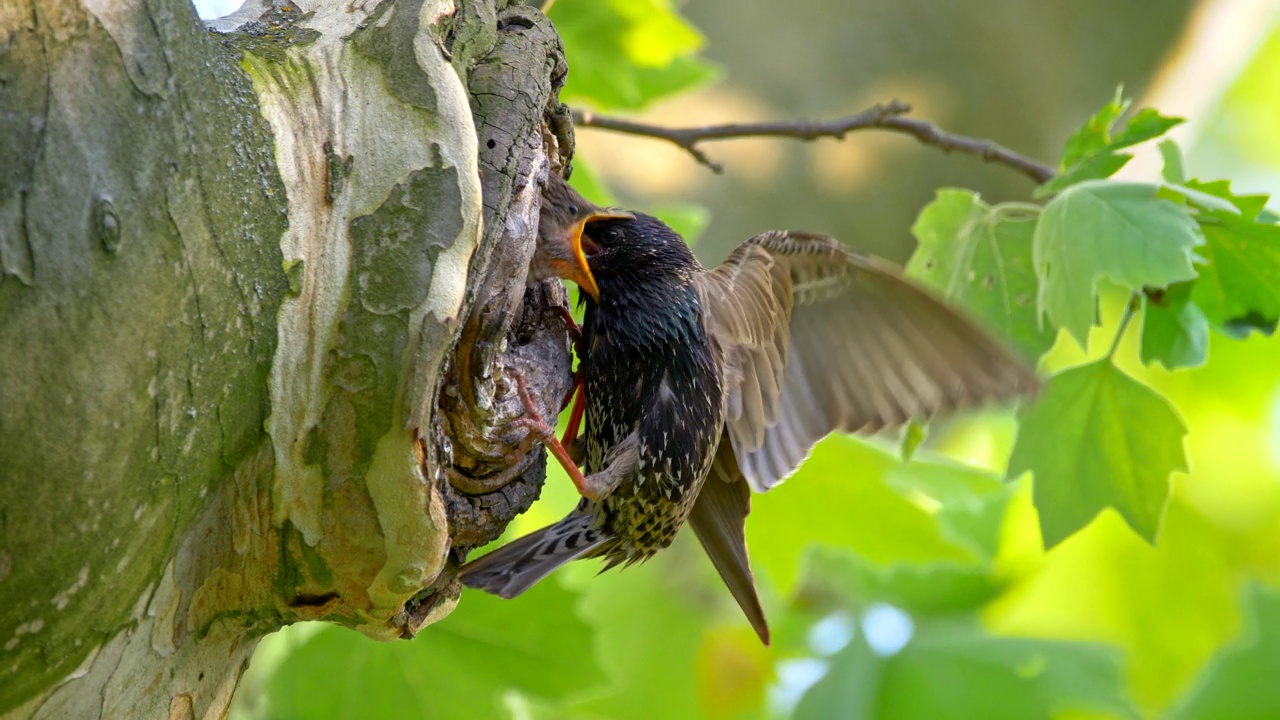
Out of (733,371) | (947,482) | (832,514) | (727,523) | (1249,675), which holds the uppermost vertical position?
(733,371)

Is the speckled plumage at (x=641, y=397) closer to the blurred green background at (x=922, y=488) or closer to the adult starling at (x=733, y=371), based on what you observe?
the adult starling at (x=733, y=371)

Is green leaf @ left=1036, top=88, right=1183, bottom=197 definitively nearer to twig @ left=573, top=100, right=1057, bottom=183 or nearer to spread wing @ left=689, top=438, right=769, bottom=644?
twig @ left=573, top=100, right=1057, bottom=183

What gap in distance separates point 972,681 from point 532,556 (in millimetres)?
1405

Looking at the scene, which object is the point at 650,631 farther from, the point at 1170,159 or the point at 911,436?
the point at 1170,159

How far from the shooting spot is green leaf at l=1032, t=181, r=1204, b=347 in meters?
1.53

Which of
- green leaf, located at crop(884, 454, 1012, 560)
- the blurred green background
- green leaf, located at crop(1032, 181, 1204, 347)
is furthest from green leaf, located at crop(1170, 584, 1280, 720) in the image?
green leaf, located at crop(1032, 181, 1204, 347)

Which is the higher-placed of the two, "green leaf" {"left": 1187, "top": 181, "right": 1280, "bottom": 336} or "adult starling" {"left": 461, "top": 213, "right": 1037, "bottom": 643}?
"green leaf" {"left": 1187, "top": 181, "right": 1280, "bottom": 336}

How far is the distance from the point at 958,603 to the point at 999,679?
0.41 metres

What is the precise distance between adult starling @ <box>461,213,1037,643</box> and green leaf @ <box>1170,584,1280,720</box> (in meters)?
1.67

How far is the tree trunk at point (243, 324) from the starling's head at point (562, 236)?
21 cm

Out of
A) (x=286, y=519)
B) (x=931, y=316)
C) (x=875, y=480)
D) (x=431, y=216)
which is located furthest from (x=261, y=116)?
(x=875, y=480)

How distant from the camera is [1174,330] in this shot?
5.72 feet

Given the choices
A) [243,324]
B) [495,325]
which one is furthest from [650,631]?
[243,324]

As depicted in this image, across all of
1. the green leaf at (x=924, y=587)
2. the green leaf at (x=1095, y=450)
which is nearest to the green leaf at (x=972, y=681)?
the green leaf at (x=924, y=587)
